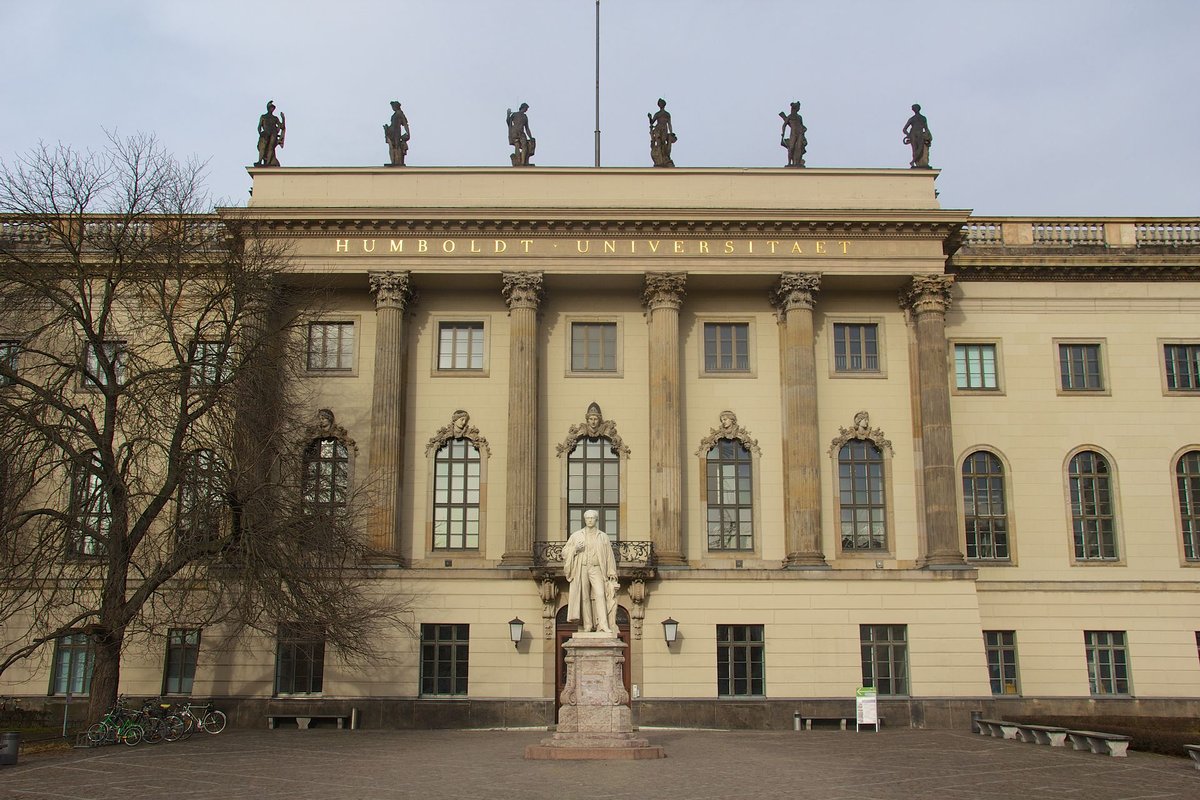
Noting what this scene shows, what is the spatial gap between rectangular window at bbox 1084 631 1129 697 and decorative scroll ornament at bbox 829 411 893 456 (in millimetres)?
8197

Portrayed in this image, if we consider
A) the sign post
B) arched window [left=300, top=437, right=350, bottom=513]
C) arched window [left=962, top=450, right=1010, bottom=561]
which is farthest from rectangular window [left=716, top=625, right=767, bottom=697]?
arched window [left=300, top=437, right=350, bottom=513]

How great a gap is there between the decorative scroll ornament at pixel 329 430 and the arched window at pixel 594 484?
6474 mm

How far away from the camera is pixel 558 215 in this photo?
34875 mm

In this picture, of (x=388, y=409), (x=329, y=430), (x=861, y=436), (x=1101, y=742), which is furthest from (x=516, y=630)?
(x=1101, y=742)

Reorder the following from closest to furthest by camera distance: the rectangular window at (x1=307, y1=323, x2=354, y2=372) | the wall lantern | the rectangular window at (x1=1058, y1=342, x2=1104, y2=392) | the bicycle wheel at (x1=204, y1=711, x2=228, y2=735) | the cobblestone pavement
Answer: the cobblestone pavement
the bicycle wheel at (x1=204, y1=711, x2=228, y2=735)
the wall lantern
the rectangular window at (x1=307, y1=323, x2=354, y2=372)
the rectangular window at (x1=1058, y1=342, x2=1104, y2=392)

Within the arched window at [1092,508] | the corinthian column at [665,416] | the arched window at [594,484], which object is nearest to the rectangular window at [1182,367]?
the arched window at [1092,508]

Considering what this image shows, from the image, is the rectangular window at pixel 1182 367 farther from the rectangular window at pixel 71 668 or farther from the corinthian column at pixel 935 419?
the rectangular window at pixel 71 668

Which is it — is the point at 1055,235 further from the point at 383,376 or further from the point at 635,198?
the point at 383,376

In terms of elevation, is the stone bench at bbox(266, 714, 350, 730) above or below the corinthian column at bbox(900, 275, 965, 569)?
below

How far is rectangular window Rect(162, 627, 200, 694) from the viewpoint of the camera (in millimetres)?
33469

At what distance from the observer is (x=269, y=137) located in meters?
37.0

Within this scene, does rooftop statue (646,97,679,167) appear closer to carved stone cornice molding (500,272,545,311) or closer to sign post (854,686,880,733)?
carved stone cornice molding (500,272,545,311)

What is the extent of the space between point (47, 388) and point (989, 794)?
20.1 metres

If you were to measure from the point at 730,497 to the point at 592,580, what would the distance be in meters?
13.1
